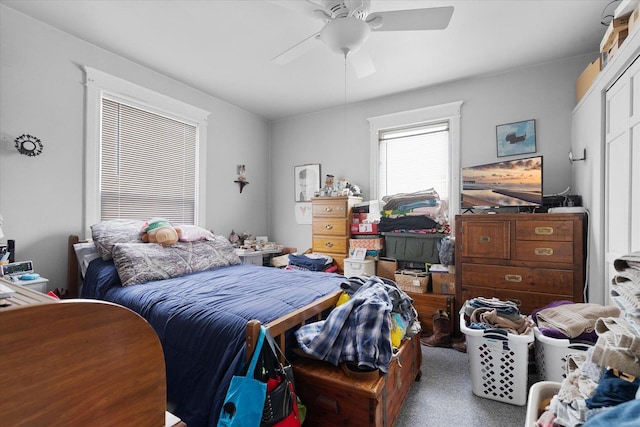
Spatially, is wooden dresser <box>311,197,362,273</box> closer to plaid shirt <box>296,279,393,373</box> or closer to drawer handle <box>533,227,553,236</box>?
drawer handle <box>533,227,553,236</box>

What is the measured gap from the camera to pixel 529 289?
2.43 metres

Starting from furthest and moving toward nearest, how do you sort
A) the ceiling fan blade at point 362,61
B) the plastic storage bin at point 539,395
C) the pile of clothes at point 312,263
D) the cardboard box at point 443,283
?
→ the pile of clothes at point 312,263 < the cardboard box at point 443,283 < the ceiling fan blade at point 362,61 < the plastic storage bin at point 539,395

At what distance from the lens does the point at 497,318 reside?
1949 millimetres

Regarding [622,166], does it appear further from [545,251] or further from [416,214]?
[416,214]

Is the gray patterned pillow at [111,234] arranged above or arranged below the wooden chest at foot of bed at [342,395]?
above

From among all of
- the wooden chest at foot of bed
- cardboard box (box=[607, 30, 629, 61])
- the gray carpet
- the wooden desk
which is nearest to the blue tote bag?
the wooden chest at foot of bed

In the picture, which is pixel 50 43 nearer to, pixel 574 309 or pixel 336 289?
pixel 336 289

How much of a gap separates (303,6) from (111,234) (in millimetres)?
2214

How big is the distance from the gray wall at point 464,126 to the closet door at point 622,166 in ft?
2.82

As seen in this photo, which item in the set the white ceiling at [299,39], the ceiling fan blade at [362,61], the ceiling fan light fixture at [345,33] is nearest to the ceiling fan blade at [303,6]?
the ceiling fan light fixture at [345,33]

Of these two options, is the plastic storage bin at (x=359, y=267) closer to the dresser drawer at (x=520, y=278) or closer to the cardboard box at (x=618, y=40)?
the dresser drawer at (x=520, y=278)

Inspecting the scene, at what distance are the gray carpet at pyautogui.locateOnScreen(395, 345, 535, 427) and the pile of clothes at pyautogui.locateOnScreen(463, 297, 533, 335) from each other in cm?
43

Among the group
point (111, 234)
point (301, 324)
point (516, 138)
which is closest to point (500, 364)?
point (301, 324)

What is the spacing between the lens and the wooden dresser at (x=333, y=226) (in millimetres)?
3541
